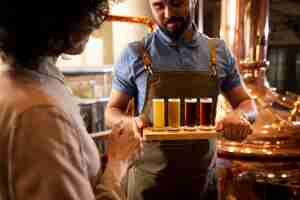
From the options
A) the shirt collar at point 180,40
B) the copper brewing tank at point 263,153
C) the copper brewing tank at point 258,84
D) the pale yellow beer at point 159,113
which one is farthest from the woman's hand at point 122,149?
the copper brewing tank at point 258,84

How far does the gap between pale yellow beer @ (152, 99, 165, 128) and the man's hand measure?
0.19 metres

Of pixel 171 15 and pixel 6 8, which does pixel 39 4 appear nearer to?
pixel 6 8

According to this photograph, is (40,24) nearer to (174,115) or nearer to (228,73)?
(174,115)

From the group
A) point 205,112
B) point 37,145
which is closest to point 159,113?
point 205,112

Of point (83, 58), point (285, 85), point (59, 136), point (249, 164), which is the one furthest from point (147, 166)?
point (285, 85)

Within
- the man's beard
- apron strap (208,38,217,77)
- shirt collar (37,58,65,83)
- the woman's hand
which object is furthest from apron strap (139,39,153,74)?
shirt collar (37,58,65,83)

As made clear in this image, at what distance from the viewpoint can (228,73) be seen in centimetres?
146

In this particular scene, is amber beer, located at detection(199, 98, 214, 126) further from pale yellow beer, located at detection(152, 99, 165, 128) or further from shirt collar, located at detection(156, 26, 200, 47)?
shirt collar, located at detection(156, 26, 200, 47)

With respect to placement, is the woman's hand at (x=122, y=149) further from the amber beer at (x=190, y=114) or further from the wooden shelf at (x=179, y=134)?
the amber beer at (x=190, y=114)

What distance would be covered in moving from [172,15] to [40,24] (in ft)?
2.60

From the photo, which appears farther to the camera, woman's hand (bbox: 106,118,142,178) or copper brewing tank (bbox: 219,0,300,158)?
copper brewing tank (bbox: 219,0,300,158)

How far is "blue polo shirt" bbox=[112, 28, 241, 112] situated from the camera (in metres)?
1.41

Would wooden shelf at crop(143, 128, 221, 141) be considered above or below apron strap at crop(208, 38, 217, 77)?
below

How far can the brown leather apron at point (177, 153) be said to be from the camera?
1390 millimetres
